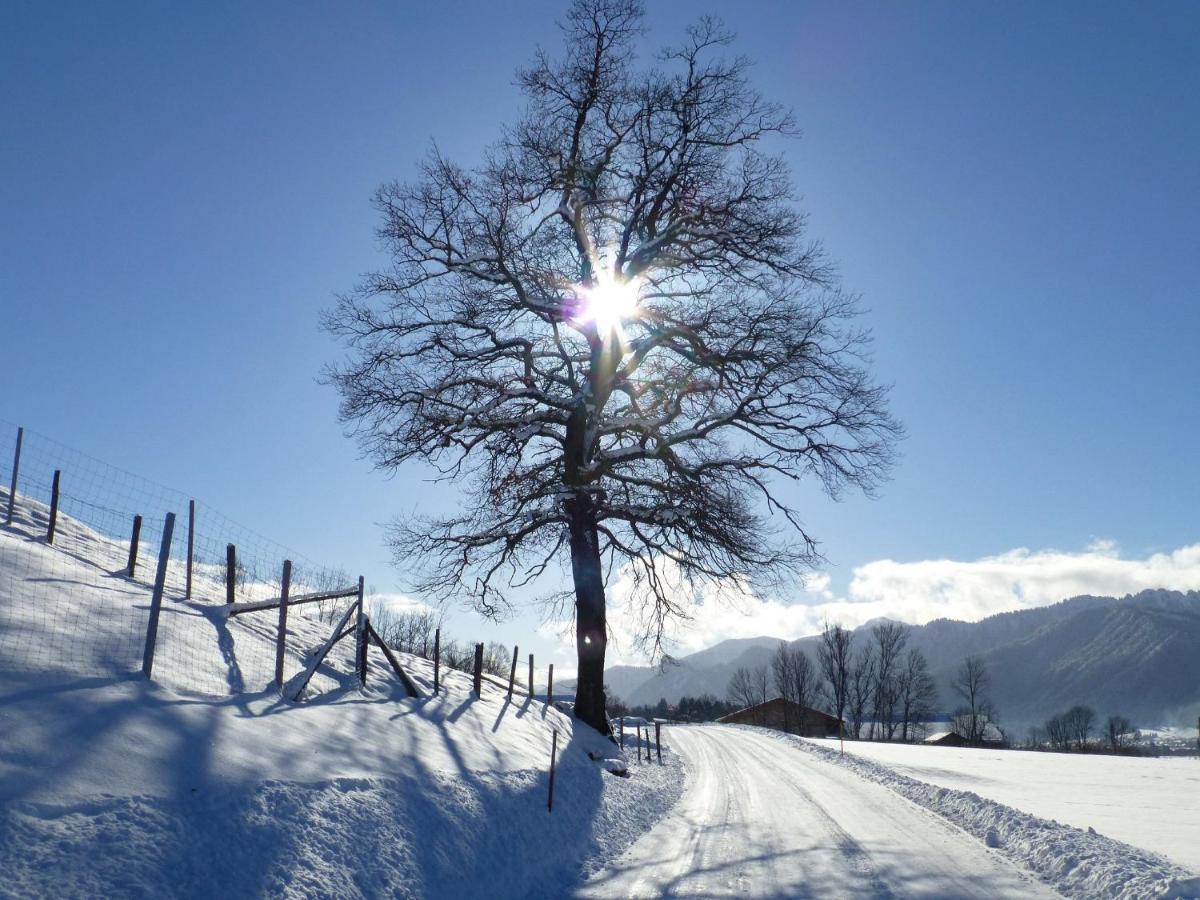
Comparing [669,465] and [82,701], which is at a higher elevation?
[669,465]

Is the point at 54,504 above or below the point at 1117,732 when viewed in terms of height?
above

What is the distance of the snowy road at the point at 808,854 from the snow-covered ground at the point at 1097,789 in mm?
2386

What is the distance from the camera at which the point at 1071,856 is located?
9305 mm

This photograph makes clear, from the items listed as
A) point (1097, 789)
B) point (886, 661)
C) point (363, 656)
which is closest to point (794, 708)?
point (886, 661)

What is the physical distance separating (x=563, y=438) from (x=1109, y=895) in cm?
1447

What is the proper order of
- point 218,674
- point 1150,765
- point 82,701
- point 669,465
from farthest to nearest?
point 1150,765 → point 669,465 → point 218,674 → point 82,701

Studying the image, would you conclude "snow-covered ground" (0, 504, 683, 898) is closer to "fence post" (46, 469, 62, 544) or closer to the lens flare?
"fence post" (46, 469, 62, 544)

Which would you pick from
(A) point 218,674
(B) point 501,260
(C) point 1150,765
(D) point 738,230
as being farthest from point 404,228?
(C) point 1150,765

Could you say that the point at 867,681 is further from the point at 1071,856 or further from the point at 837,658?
the point at 1071,856

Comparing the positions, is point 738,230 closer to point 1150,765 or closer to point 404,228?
point 404,228

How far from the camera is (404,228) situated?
696 inches

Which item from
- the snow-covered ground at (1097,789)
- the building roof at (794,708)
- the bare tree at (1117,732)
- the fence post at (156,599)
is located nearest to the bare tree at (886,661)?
the building roof at (794,708)

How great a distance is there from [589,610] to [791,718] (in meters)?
70.0

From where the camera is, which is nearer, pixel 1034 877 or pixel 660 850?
pixel 1034 877
